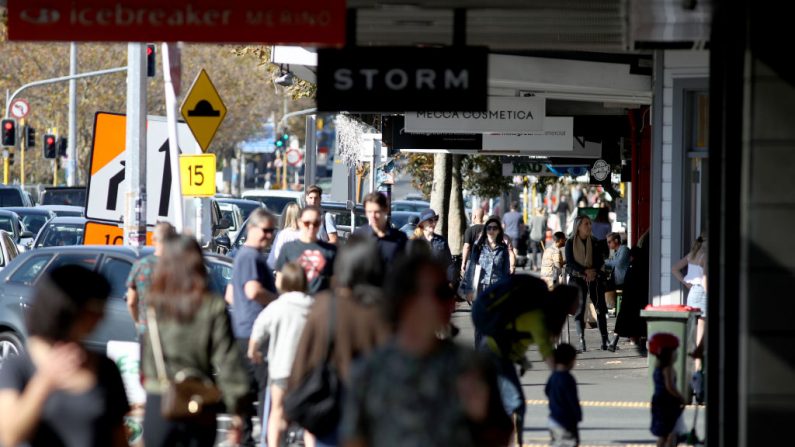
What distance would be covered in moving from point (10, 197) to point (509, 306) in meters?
27.0

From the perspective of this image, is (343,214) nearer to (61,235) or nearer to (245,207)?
(245,207)

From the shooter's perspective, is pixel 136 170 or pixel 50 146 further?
pixel 50 146

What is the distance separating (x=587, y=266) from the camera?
19.3 metres

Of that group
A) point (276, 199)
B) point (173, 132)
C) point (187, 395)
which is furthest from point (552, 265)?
point (276, 199)

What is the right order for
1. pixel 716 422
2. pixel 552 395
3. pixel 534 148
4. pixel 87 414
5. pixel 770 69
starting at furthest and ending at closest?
pixel 534 148, pixel 552 395, pixel 716 422, pixel 770 69, pixel 87 414

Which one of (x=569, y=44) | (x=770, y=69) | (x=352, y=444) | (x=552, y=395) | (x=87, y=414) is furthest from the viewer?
(x=552, y=395)

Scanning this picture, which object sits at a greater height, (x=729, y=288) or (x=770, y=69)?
(x=770, y=69)

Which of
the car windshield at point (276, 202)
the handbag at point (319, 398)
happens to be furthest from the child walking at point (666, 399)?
the car windshield at point (276, 202)

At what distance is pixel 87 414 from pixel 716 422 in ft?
12.6

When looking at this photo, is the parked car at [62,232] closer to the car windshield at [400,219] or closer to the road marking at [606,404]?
the road marking at [606,404]

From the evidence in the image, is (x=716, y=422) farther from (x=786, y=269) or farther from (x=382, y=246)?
(x=382, y=246)

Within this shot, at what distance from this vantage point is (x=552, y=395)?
9453 millimetres

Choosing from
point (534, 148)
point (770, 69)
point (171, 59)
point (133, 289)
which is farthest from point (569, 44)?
point (534, 148)

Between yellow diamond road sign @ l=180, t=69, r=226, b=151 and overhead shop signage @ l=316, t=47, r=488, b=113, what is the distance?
5.92 m
